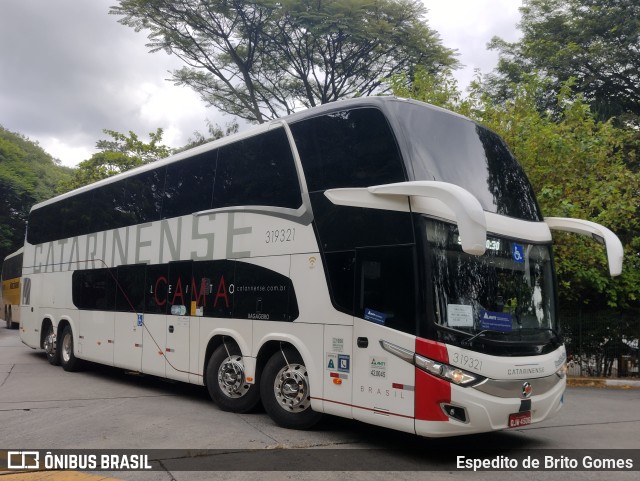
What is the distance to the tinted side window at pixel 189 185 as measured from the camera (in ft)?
33.2

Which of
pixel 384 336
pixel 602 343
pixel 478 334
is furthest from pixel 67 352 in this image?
pixel 602 343

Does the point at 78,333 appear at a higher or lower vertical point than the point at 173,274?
lower

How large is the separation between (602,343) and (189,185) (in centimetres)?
1073

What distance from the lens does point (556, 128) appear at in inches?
587

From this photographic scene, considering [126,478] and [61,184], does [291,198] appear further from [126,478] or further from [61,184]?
[61,184]

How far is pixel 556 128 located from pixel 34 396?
12.0m

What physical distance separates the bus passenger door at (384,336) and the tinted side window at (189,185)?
12.1ft

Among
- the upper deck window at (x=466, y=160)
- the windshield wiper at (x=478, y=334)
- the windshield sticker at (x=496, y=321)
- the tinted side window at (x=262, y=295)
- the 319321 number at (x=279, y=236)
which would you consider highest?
the upper deck window at (x=466, y=160)

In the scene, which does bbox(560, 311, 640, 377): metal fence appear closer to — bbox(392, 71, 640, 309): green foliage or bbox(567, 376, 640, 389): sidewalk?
bbox(392, 71, 640, 309): green foliage

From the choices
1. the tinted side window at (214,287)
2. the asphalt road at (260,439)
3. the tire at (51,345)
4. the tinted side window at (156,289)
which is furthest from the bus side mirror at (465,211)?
the tire at (51,345)

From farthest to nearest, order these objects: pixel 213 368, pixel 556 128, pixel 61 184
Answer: pixel 61 184 < pixel 556 128 < pixel 213 368

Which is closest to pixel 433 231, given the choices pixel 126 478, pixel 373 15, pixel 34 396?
pixel 126 478

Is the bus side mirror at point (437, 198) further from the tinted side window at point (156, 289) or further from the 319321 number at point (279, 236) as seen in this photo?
the tinted side window at point (156, 289)

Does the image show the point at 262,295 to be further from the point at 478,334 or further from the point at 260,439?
the point at 478,334
